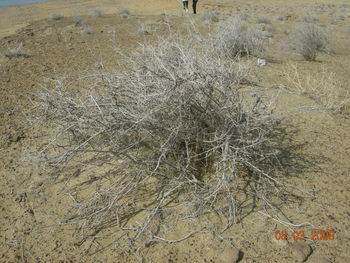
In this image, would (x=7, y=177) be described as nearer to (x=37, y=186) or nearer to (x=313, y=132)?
(x=37, y=186)

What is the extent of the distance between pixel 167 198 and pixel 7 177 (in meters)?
1.84

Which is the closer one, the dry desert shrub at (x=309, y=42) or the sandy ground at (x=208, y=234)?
the sandy ground at (x=208, y=234)

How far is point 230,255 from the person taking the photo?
222 centimetres

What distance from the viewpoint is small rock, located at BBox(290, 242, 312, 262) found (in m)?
2.16

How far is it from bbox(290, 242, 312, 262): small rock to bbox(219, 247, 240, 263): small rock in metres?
0.40

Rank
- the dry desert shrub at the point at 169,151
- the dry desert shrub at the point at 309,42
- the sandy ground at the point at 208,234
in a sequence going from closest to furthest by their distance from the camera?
1. the sandy ground at the point at 208,234
2. the dry desert shrub at the point at 169,151
3. the dry desert shrub at the point at 309,42
